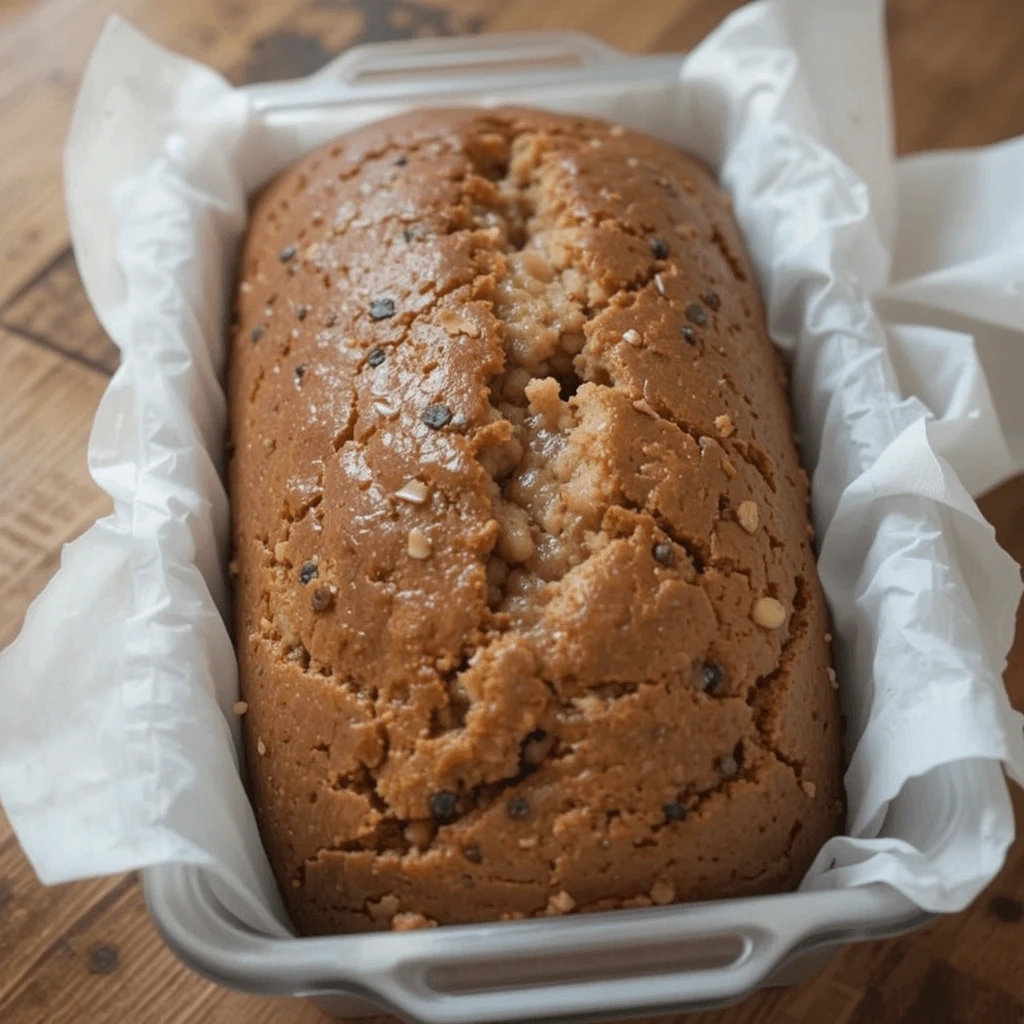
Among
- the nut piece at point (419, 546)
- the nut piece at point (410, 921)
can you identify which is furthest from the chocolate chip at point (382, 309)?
the nut piece at point (410, 921)

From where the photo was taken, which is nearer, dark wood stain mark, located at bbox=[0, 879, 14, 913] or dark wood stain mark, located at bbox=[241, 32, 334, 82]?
dark wood stain mark, located at bbox=[0, 879, 14, 913]

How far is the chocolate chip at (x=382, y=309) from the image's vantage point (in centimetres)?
140

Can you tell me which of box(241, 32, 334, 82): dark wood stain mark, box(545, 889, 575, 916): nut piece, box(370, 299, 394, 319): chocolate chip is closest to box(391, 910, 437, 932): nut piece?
box(545, 889, 575, 916): nut piece

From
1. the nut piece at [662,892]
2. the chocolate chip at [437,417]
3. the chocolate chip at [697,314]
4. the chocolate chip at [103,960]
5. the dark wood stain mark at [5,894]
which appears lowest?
the chocolate chip at [103,960]

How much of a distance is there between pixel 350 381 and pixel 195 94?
65cm

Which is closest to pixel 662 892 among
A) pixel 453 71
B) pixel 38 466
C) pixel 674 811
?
pixel 674 811

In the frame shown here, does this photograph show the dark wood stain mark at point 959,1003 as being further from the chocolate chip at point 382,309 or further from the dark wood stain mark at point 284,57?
the dark wood stain mark at point 284,57

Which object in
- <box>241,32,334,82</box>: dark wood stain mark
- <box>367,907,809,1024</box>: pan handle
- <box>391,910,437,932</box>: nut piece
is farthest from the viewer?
<box>241,32,334,82</box>: dark wood stain mark

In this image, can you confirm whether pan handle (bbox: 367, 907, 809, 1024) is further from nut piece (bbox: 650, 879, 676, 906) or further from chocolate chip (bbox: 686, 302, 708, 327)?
chocolate chip (bbox: 686, 302, 708, 327)

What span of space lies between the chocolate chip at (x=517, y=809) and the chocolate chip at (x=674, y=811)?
12 cm

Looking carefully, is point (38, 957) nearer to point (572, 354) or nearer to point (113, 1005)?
point (113, 1005)

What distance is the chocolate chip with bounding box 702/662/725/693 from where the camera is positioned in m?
1.21

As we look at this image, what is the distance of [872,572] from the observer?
134 centimetres

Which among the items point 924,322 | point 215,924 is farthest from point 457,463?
point 924,322
